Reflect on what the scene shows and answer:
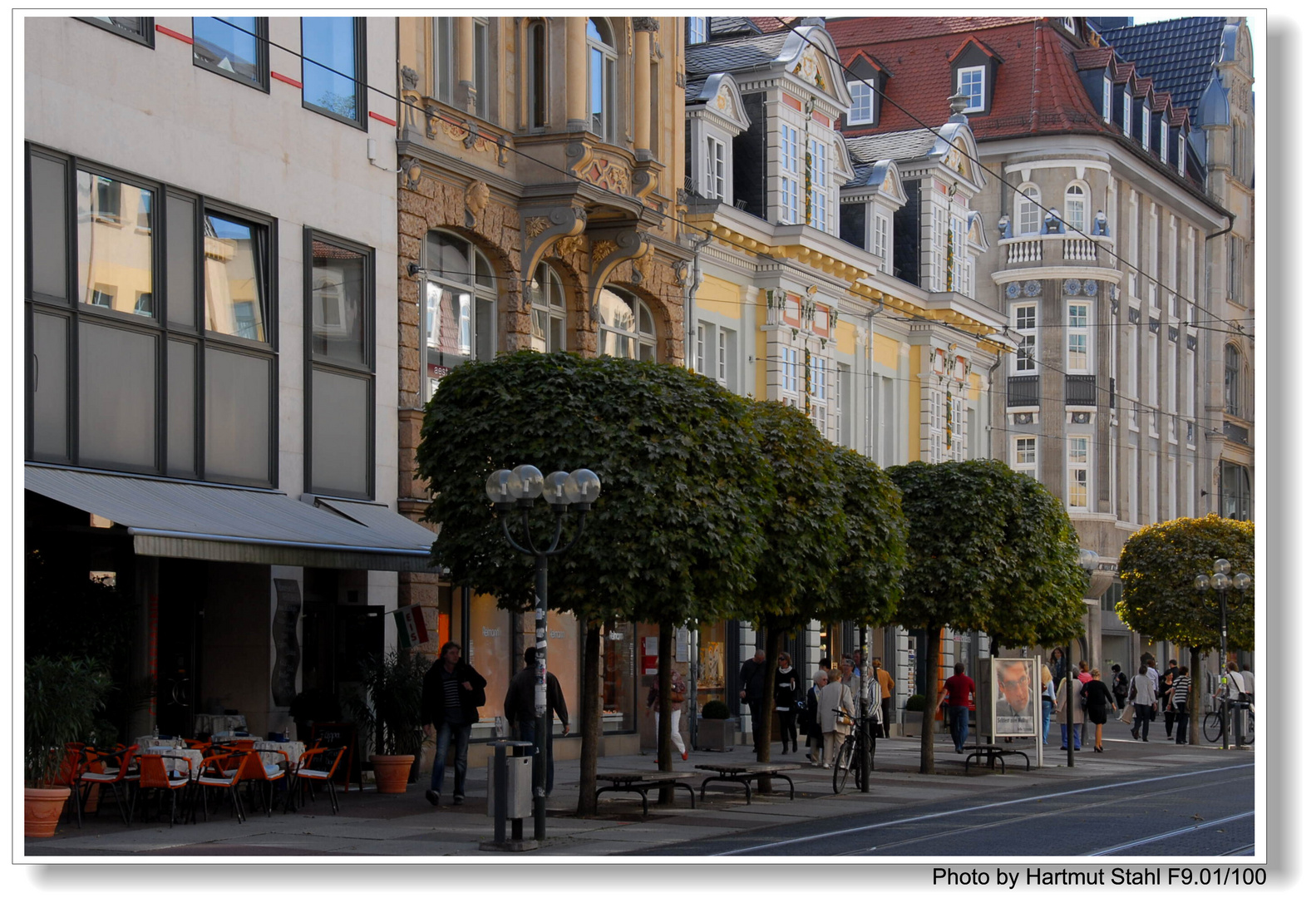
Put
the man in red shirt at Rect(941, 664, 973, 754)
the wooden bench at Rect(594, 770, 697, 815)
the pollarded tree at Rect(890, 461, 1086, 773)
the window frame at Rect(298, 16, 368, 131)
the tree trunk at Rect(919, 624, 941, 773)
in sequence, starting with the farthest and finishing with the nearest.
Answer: the man in red shirt at Rect(941, 664, 973, 754) → the tree trunk at Rect(919, 624, 941, 773) → the pollarded tree at Rect(890, 461, 1086, 773) → the window frame at Rect(298, 16, 368, 131) → the wooden bench at Rect(594, 770, 697, 815)

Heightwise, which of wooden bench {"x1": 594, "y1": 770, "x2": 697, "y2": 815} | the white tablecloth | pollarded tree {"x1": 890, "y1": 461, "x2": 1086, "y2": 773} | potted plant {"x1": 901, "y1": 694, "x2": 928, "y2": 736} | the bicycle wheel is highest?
pollarded tree {"x1": 890, "y1": 461, "x2": 1086, "y2": 773}

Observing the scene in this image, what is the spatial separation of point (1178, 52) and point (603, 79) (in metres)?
45.4

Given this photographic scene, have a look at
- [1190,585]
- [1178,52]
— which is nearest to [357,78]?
[1190,585]

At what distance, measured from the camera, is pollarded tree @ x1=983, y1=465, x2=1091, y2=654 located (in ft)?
93.2

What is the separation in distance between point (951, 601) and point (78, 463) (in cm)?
1363

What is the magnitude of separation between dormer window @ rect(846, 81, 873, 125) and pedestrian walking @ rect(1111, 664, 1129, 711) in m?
18.1

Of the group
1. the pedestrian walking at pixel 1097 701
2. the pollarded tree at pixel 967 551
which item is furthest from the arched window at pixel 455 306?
the pedestrian walking at pixel 1097 701

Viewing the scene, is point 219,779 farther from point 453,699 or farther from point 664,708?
point 664,708

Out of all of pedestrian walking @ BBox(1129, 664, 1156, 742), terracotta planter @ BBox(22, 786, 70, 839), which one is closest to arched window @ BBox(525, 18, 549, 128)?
terracotta planter @ BBox(22, 786, 70, 839)

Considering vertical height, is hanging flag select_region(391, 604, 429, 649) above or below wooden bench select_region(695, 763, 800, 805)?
above

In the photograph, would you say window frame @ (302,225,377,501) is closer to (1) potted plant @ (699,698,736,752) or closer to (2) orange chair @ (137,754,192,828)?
(2) orange chair @ (137,754,192,828)

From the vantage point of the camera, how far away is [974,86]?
186ft

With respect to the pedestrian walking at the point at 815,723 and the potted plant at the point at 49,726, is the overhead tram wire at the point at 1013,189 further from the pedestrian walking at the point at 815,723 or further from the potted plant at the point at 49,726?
the potted plant at the point at 49,726
